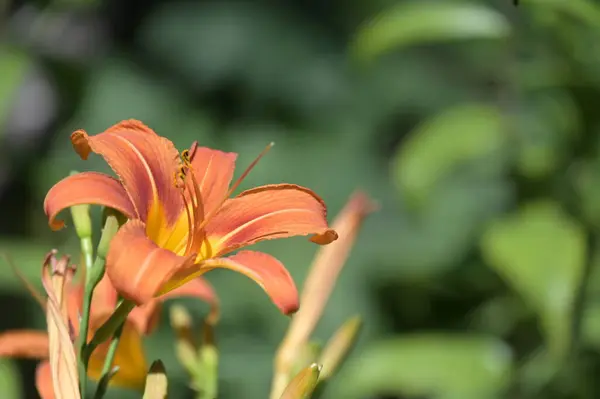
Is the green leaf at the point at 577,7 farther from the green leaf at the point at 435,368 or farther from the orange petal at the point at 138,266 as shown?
the orange petal at the point at 138,266

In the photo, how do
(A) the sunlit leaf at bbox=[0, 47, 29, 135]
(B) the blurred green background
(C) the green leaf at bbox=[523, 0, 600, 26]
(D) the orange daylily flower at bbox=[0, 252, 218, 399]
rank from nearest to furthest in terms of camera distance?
(D) the orange daylily flower at bbox=[0, 252, 218, 399]
(C) the green leaf at bbox=[523, 0, 600, 26]
(B) the blurred green background
(A) the sunlit leaf at bbox=[0, 47, 29, 135]

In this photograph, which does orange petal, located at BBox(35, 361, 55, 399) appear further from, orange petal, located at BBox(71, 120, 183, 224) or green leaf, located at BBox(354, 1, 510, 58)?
green leaf, located at BBox(354, 1, 510, 58)

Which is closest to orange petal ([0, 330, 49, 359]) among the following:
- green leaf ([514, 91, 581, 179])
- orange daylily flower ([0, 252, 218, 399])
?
orange daylily flower ([0, 252, 218, 399])

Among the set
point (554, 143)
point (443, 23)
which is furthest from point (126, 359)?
point (554, 143)

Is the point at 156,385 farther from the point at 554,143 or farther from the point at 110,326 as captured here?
the point at 554,143

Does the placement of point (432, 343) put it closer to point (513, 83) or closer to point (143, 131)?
point (513, 83)

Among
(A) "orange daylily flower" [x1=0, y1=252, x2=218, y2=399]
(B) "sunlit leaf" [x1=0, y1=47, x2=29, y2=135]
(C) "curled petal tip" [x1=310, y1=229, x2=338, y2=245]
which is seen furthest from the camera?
(B) "sunlit leaf" [x1=0, y1=47, x2=29, y2=135]

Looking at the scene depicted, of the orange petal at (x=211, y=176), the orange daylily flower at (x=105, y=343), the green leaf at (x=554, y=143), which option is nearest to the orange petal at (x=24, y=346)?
the orange daylily flower at (x=105, y=343)
